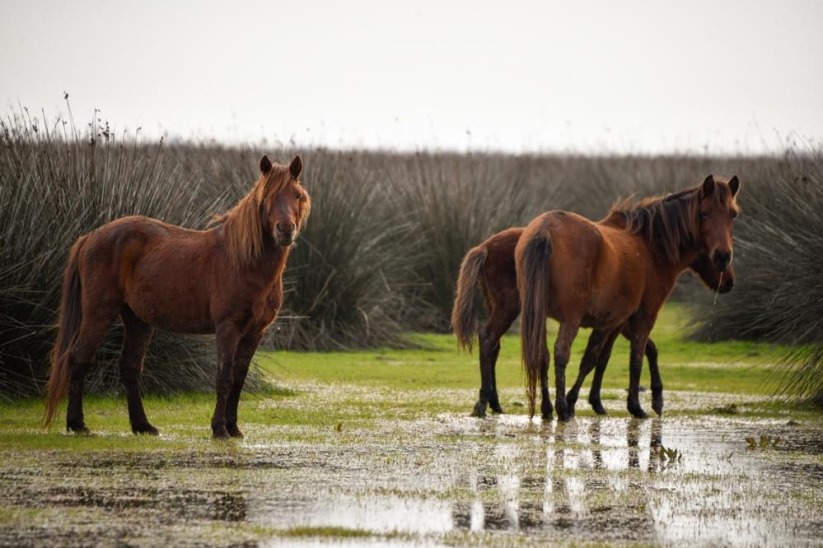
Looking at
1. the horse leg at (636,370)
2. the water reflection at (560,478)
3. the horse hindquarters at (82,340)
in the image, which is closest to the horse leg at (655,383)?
the horse leg at (636,370)

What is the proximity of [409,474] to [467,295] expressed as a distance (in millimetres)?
3485

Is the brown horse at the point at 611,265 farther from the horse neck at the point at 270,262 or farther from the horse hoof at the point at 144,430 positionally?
the horse hoof at the point at 144,430

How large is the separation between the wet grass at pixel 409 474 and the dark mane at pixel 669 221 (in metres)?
1.47

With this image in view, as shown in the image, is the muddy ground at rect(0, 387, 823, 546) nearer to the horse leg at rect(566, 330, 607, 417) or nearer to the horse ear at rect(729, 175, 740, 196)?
the horse leg at rect(566, 330, 607, 417)

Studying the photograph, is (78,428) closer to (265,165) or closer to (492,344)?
(265,165)

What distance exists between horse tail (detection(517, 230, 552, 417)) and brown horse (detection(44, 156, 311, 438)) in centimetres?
195

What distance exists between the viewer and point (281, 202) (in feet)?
27.1

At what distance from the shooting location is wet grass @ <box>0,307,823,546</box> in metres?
5.57

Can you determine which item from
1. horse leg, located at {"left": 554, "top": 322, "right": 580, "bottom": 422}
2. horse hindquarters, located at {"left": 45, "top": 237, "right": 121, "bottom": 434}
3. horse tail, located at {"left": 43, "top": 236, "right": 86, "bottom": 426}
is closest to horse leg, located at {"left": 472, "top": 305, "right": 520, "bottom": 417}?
horse leg, located at {"left": 554, "top": 322, "right": 580, "bottom": 422}

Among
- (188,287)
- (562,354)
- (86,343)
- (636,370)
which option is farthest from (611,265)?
(86,343)

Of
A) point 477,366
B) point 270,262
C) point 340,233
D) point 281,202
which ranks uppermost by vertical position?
point 281,202

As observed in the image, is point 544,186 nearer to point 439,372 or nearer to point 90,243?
point 439,372

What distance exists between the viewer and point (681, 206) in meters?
10.9

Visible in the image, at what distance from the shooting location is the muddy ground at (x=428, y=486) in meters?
5.51
